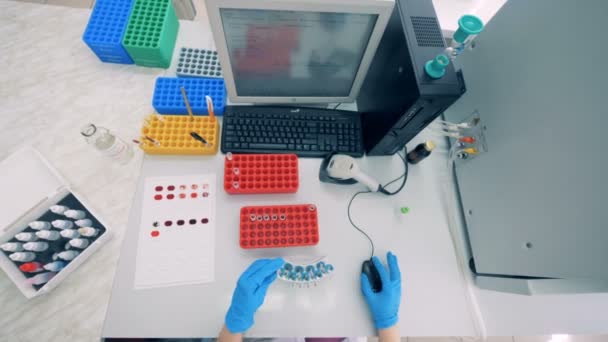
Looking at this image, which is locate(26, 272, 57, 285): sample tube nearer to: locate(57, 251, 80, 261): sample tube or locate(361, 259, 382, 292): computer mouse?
locate(57, 251, 80, 261): sample tube

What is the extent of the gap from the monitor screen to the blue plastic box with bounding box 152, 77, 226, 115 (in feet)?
0.28

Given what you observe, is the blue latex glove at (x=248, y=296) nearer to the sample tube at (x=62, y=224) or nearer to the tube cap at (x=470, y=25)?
the sample tube at (x=62, y=224)

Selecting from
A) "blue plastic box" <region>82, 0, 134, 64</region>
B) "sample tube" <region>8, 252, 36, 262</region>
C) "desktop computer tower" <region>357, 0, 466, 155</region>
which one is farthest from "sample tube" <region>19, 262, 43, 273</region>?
"desktop computer tower" <region>357, 0, 466, 155</region>

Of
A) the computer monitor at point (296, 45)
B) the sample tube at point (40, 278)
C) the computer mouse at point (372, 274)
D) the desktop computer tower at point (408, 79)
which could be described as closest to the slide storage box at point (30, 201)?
the sample tube at point (40, 278)

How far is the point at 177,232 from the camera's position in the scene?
2.48 ft

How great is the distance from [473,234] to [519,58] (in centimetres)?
45

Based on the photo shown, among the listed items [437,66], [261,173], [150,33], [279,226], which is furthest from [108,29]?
[437,66]

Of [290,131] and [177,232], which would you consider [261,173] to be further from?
[177,232]

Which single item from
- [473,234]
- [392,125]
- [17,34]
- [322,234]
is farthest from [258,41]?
[17,34]

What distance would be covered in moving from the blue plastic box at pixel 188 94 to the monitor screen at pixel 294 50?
85mm

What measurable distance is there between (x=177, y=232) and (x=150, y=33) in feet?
1.96

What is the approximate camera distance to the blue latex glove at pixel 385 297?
697 millimetres

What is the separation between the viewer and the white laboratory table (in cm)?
69

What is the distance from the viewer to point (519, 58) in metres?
0.64
